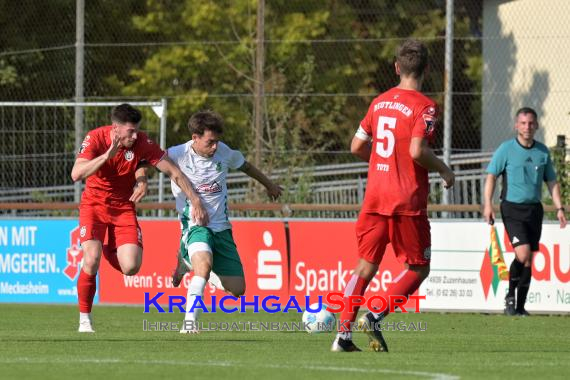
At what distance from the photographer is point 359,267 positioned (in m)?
9.49

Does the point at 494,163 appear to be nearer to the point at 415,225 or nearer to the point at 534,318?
the point at 534,318

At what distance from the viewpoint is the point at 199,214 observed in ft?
37.0

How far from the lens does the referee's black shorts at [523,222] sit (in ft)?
48.8

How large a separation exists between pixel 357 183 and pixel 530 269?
581cm

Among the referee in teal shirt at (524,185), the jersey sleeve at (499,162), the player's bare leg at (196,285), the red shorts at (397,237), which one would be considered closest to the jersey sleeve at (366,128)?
the red shorts at (397,237)

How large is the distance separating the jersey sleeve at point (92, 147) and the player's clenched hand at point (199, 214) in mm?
974

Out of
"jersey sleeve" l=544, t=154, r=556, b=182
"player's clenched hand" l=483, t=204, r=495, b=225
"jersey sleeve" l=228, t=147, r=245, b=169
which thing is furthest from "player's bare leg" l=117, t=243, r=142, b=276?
"jersey sleeve" l=544, t=154, r=556, b=182

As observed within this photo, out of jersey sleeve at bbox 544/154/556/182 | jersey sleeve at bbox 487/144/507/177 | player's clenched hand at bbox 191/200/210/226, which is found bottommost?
player's clenched hand at bbox 191/200/210/226

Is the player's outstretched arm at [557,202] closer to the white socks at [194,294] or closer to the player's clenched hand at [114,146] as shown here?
the white socks at [194,294]

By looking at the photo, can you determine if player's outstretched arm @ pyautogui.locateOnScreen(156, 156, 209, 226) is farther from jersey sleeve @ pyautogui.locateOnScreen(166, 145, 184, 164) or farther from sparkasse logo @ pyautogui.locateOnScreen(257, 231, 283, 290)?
sparkasse logo @ pyautogui.locateOnScreen(257, 231, 283, 290)

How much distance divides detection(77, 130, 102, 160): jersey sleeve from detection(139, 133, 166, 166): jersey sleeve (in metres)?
0.33

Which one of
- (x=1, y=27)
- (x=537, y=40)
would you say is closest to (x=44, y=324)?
(x=537, y=40)

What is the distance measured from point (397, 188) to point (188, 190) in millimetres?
2383

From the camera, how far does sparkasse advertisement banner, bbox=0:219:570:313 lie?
52.5ft
